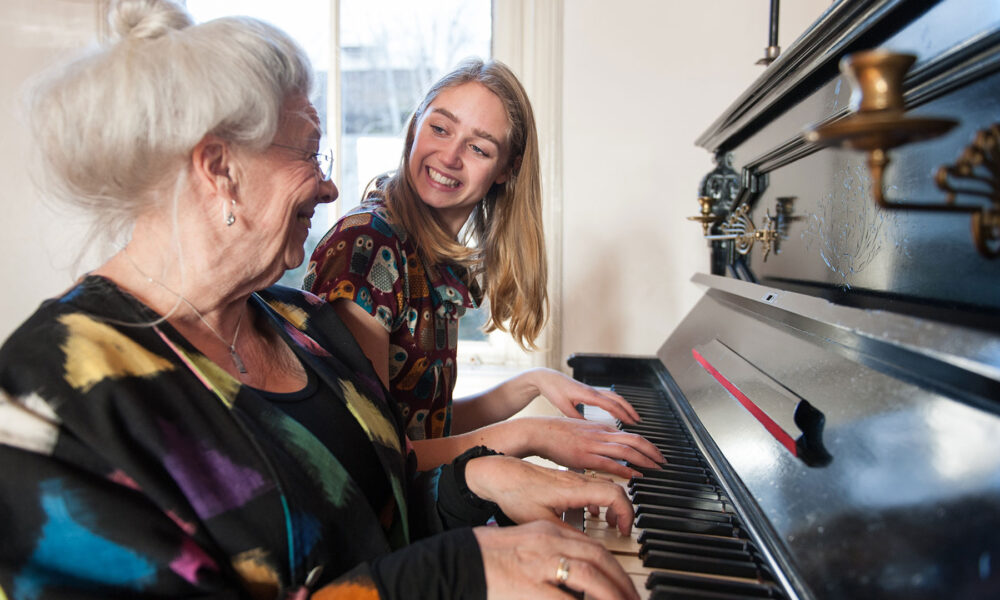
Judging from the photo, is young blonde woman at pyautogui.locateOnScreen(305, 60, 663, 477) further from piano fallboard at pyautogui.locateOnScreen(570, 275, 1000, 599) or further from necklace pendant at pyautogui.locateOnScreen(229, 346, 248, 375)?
necklace pendant at pyautogui.locateOnScreen(229, 346, 248, 375)

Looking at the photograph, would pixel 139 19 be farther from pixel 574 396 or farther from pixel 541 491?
pixel 574 396

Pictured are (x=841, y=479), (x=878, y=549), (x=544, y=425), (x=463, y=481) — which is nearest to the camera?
(x=878, y=549)

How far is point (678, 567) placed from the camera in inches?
33.2

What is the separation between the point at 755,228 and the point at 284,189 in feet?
4.13

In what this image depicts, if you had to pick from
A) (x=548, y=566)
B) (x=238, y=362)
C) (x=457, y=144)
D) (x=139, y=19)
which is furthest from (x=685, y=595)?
(x=457, y=144)

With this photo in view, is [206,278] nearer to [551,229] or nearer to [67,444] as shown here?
[67,444]

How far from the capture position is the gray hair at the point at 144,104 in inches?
33.4

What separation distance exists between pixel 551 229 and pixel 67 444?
240 cm

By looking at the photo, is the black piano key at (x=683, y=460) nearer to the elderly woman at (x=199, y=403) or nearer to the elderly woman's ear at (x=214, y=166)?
the elderly woman at (x=199, y=403)

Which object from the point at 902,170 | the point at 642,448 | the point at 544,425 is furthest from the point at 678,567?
the point at 902,170

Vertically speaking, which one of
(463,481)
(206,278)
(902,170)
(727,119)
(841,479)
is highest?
(727,119)

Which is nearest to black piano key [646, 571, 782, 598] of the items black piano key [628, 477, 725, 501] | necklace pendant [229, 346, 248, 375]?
black piano key [628, 477, 725, 501]

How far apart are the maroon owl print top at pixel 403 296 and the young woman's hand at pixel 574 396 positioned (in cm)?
21

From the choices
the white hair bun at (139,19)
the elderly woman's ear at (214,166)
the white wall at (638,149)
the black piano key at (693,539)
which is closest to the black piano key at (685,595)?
the black piano key at (693,539)
